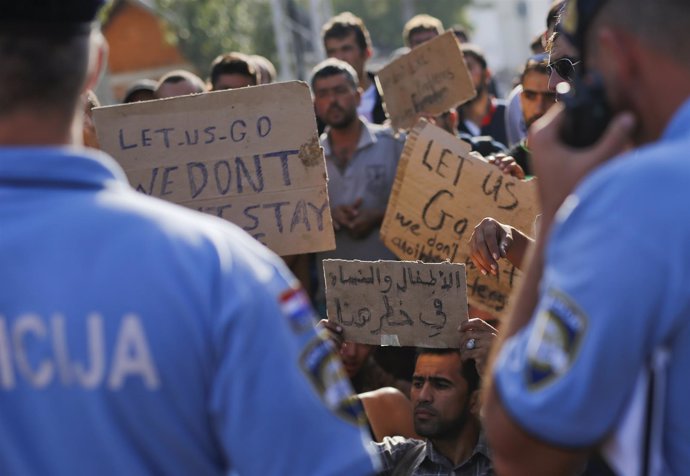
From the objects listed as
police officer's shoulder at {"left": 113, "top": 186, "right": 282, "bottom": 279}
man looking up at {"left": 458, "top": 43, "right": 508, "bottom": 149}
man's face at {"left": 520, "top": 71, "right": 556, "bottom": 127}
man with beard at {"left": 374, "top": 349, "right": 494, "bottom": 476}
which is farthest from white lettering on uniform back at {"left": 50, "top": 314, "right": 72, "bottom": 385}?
man looking up at {"left": 458, "top": 43, "right": 508, "bottom": 149}

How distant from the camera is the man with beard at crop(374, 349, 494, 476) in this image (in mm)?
5254

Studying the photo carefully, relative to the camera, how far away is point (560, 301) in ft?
6.27

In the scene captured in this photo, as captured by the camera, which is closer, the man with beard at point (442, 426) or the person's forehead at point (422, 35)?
the man with beard at point (442, 426)

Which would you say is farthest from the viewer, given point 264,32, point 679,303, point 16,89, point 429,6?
point 429,6

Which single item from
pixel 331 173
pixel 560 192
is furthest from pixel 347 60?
pixel 560 192

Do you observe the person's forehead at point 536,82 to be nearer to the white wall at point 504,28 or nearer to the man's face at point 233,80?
the man's face at point 233,80

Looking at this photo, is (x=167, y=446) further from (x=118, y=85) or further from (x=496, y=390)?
(x=118, y=85)

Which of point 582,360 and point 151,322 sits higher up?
point 151,322

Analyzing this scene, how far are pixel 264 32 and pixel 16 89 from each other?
35556 mm

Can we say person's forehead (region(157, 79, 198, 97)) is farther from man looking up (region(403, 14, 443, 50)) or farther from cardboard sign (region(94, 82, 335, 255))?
cardboard sign (region(94, 82, 335, 255))

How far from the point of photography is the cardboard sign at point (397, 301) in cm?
461

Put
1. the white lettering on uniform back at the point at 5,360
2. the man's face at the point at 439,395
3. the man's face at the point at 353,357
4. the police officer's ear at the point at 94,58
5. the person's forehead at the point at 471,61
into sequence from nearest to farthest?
the white lettering on uniform back at the point at 5,360 < the police officer's ear at the point at 94,58 < the man's face at the point at 439,395 < the man's face at the point at 353,357 < the person's forehead at the point at 471,61

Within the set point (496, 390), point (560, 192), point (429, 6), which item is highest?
point (429, 6)

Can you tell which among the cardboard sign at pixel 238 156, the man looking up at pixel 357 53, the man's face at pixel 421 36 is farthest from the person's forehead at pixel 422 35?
the cardboard sign at pixel 238 156
